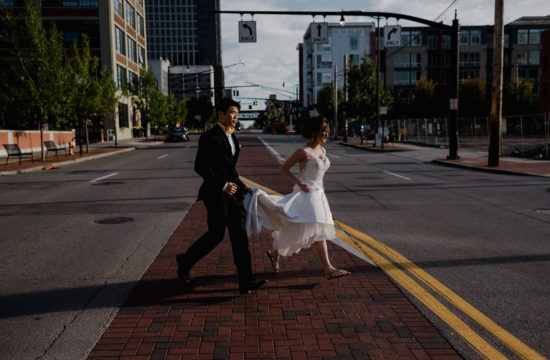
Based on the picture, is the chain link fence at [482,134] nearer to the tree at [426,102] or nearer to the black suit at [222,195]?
the tree at [426,102]

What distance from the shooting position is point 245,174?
1638 centimetres

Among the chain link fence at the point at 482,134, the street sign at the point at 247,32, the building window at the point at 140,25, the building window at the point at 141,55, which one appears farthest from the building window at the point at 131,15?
the street sign at the point at 247,32

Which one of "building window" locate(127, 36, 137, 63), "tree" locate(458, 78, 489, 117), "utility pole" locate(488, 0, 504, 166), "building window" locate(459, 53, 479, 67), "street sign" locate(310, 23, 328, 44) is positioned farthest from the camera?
"building window" locate(459, 53, 479, 67)

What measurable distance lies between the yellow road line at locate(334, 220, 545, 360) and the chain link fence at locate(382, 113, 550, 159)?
18.7 m

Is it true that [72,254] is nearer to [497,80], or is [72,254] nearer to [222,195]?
[222,195]

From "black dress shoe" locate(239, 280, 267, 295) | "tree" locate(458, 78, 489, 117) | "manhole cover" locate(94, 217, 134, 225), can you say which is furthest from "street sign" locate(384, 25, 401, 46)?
"tree" locate(458, 78, 489, 117)

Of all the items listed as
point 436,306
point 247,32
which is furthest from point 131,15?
point 436,306

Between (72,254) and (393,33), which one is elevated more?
(393,33)

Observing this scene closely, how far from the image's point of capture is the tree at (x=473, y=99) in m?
61.8

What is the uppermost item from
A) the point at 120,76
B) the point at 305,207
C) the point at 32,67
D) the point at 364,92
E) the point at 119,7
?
the point at 119,7

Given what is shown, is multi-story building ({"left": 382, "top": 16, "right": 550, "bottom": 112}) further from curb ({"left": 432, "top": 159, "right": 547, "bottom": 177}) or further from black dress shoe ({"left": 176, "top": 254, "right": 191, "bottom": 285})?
black dress shoe ({"left": 176, "top": 254, "right": 191, "bottom": 285})

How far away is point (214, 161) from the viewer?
4.52 metres

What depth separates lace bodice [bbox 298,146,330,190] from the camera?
485cm

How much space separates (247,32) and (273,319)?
20.9 m
